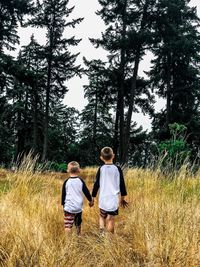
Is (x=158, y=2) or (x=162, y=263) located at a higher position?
(x=158, y=2)

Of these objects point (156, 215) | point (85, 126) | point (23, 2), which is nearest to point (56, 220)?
point (156, 215)

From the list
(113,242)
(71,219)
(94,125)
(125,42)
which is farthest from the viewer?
(94,125)

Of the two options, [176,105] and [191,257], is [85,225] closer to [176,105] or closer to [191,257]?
[191,257]

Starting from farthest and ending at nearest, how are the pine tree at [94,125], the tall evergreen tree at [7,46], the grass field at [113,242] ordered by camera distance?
the pine tree at [94,125] → the tall evergreen tree at [7,46] → the grass field at [113,242]

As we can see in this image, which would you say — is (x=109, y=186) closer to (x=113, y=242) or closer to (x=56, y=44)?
(x=113, y=242)

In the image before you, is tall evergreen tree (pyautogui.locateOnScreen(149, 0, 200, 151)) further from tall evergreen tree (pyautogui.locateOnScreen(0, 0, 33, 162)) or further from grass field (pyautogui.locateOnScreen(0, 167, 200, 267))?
grass field (pyautogui.locateOnScreen(0, 167, 200, 267))

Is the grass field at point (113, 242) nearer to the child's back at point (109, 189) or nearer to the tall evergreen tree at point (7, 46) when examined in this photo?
the child's back at point (109, 189)

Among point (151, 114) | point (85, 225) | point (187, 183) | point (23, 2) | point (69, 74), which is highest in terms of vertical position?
point (23, 2)

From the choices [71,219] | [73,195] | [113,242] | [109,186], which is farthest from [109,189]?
[113,242]

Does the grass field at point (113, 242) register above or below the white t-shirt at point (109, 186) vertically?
below

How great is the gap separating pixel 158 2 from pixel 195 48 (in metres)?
3.19

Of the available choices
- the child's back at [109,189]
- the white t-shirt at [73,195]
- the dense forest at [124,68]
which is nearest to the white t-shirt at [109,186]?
the child's back at [109,189]

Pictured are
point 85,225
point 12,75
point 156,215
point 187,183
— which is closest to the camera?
point 156,215

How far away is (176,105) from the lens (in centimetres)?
2734
